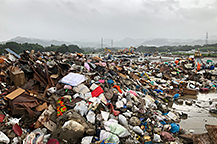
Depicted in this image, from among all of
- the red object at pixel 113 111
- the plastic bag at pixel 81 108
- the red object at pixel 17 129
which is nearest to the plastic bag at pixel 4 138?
the red object at pixel 17 129

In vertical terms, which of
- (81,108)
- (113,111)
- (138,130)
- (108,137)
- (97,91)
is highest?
(97,91)

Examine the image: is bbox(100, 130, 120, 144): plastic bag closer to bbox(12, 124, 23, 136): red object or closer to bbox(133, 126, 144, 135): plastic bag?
bbox(133, 126, 144, 135): plastic bag

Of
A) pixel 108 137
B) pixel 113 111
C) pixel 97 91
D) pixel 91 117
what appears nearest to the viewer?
pixel 108 137

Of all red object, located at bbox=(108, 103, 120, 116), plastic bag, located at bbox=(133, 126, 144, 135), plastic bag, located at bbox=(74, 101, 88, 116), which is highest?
plastic bag, located at bbox=(74, 101, 88, 116)

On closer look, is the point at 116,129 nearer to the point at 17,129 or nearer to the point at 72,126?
the point at 72,126

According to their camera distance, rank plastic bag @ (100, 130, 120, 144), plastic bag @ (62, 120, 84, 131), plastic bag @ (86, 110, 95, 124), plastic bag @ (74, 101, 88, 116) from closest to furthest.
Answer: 1. plastic bag @ (62, 120, 84, 131)
2. plastic bag @ (100, 130, 120, 144)
3. plastic bag @ (86, 110, 95, 124)
4. plastic bag @ (74, 101, 88, 116)

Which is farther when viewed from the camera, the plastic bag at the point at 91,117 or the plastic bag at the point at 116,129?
the plastic bag at the point at 91,117

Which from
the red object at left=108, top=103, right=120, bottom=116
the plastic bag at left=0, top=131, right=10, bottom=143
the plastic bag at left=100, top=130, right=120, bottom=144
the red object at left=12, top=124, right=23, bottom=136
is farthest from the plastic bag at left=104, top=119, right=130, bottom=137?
the plastic bag at left=0, top=131, right=10, bottom=143

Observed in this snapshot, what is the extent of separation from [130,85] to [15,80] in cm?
414

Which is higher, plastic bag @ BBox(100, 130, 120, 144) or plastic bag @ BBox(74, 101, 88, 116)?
plastic bag @ BBox(74, 101, 88, 116)

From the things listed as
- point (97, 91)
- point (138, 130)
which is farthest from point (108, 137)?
point (97, 91)

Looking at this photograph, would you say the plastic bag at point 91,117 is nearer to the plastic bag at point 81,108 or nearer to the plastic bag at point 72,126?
the plastic bag at point 81,108

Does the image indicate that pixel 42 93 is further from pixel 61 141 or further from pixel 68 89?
pixel 61 141

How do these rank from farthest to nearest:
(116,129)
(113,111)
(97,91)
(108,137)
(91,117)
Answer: (97,91) → (113,111) → (91,117) → (116,129) → (108,137)
